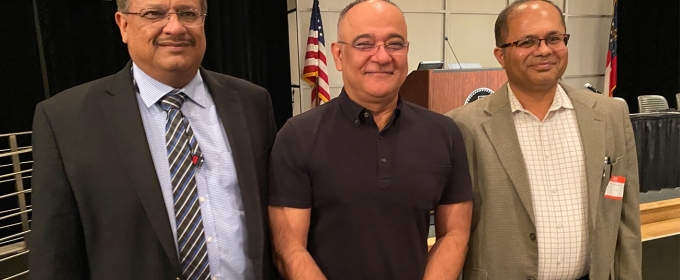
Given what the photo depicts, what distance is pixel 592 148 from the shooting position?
1.48 meters

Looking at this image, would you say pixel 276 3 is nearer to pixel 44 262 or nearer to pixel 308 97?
pixel 308 97

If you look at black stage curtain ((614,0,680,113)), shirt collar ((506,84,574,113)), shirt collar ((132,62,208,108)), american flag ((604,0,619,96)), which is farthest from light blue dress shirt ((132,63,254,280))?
black stage curtain ((614,0,680,113))

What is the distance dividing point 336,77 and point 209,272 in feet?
18.3

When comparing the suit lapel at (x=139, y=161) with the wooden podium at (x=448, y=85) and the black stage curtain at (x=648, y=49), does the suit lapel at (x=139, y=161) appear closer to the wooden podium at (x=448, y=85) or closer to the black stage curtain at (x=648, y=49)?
the wooden podium at (x=448, y=85)

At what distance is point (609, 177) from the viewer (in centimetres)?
150

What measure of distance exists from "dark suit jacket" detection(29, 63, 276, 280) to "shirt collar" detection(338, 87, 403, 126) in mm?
586

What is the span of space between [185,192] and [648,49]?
8.38m

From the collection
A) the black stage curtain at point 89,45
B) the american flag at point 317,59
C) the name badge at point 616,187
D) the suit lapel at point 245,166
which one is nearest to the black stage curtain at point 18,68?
the black stage curtain at point 89,45

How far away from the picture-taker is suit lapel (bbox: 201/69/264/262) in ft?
4.10

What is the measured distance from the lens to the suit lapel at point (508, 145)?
144 centimetres

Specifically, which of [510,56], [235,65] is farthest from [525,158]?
[235,65]

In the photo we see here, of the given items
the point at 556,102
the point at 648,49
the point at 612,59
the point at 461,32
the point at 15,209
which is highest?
the point at 461,32

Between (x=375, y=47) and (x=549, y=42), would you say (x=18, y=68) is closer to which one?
(x=375, y=47)

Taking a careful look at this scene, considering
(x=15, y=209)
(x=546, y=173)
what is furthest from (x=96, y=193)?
(x=15, y=209)
